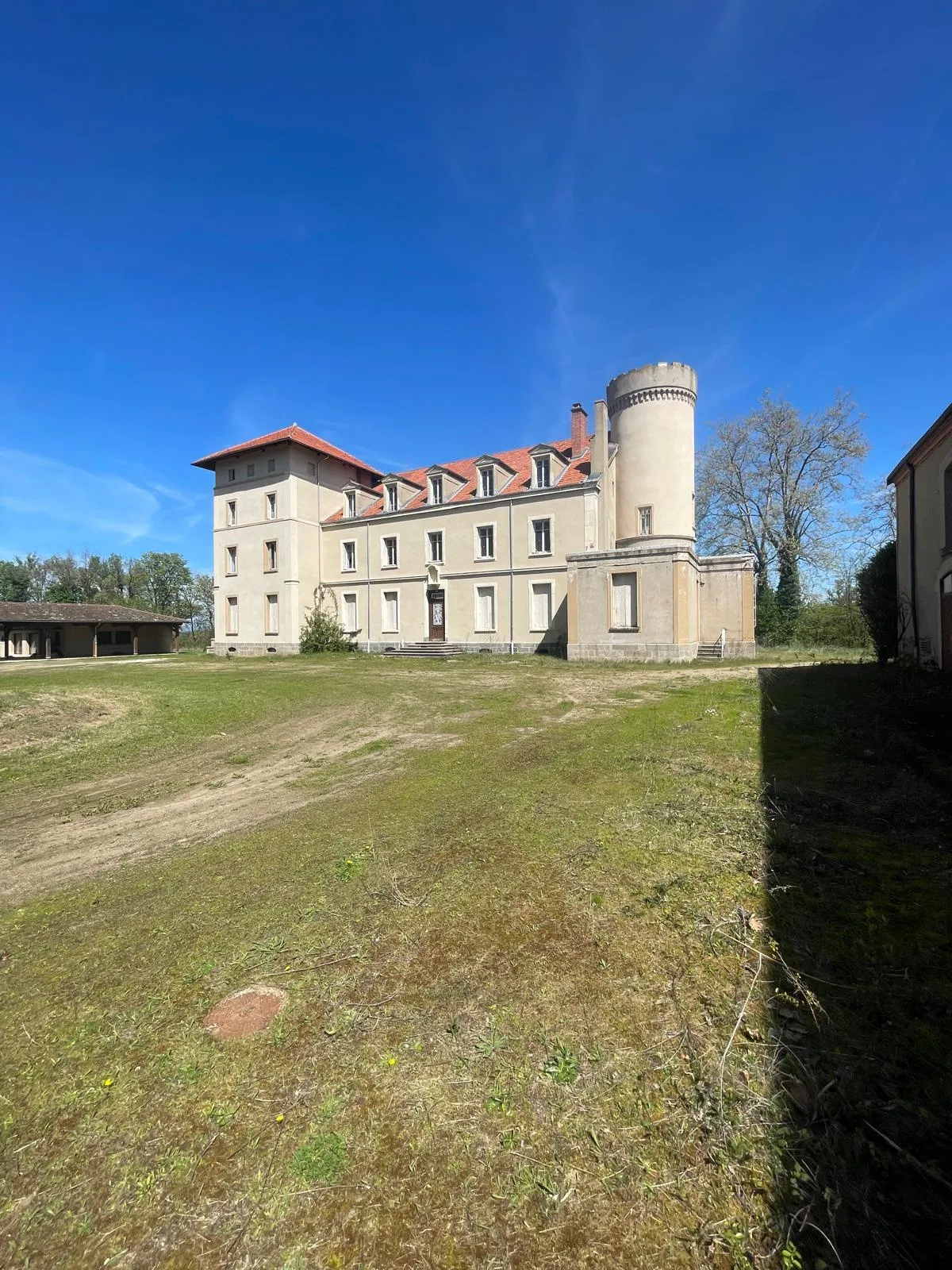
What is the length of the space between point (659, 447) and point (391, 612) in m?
16.0

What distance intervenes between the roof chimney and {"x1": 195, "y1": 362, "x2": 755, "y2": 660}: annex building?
59mm

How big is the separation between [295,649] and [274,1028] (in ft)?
100

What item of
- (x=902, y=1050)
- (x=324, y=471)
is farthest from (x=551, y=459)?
(x=902, y=1050)

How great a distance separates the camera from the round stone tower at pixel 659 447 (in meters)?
26.0

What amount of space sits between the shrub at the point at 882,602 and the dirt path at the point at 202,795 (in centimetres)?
820

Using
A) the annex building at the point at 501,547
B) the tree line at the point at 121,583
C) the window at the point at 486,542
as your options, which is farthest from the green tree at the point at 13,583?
the window at the point at 486,542

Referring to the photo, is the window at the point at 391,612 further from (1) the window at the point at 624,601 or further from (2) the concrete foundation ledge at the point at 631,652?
(1) the window at the point at 624,601

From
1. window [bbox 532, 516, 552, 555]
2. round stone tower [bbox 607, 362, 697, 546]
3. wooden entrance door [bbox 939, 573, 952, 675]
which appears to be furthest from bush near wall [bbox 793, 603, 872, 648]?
wooden entrance door [bbox 939, 573, 952, 675]

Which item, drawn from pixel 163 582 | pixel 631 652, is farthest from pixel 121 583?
pixel 631 652

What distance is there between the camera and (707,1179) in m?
1.77

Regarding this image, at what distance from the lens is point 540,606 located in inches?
1033

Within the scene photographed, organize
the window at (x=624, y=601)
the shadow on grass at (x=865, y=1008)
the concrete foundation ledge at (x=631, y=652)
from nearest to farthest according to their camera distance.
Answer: the shadow on grass at (x=865, y=1008) → the concrete foundation ledge at (x=631, y=652) → the window at (x=624, y=601)

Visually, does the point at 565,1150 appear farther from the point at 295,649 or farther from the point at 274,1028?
the point at 295,649

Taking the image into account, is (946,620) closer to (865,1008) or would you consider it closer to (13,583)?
(865,1008)
